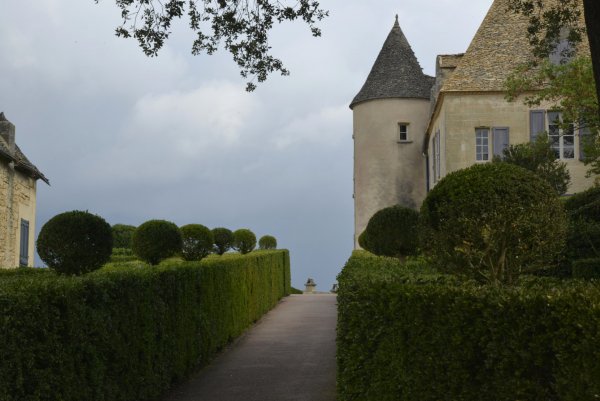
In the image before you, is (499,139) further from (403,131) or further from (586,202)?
(403,131)

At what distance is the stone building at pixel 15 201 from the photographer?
2431cm

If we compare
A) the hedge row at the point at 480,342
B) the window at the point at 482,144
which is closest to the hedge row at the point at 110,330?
the hedge row at the point at 480,342

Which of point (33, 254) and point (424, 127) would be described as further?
point (424, 127)

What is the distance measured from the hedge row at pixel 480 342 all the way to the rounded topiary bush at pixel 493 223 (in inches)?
129

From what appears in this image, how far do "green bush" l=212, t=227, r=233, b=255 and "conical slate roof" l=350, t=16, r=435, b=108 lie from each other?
9716 mm

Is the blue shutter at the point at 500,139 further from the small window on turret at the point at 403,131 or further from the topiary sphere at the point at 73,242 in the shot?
the topiary sphere at the point at 73,242

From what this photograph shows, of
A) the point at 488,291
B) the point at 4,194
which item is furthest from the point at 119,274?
the point at 4,194

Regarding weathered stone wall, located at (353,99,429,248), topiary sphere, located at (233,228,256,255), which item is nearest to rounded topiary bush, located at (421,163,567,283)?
weathered stone wall, located at (353,99,429,248)

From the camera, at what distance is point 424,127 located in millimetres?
36688

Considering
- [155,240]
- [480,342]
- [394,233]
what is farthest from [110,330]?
[155,240]

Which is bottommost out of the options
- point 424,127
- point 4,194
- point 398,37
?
point 4,194

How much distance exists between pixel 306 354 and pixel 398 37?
1113 inches

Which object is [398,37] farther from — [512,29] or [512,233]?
[512,233]

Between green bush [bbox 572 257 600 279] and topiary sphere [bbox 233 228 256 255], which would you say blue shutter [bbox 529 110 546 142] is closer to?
green bush [bbox 572 257 600 279]
